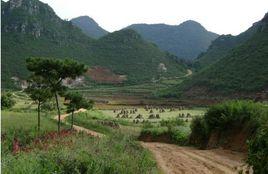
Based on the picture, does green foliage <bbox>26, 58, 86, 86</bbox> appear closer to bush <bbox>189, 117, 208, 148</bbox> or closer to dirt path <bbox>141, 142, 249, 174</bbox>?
bush <bbox>189, 117, 208, 148</bbox>

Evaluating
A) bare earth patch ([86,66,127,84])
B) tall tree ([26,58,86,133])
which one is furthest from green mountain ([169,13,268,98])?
tall tree ([26,58,86,133])

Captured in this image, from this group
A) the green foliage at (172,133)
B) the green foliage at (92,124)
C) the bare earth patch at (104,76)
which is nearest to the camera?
the green foliage at (172,133)

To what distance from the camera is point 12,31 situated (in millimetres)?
184625

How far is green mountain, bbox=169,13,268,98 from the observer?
10162 centimetres

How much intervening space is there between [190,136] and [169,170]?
13.9 metres

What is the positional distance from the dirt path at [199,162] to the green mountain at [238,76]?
66831mm

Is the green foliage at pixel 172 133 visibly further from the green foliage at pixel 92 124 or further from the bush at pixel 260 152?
the bush at pixel 260 152

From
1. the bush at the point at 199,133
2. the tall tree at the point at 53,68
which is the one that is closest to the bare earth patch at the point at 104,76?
the tall tree at the point at 53,68

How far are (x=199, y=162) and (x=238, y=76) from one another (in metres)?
88.4

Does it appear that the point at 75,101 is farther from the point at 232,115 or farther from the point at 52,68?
the point at 232,115

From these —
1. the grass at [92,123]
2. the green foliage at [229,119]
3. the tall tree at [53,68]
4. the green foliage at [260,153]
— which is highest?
the tall tree at [53,68]

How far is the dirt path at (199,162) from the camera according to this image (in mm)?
19625

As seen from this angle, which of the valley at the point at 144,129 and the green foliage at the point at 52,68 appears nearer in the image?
the valley at the point at 144,129

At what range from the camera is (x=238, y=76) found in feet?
355
